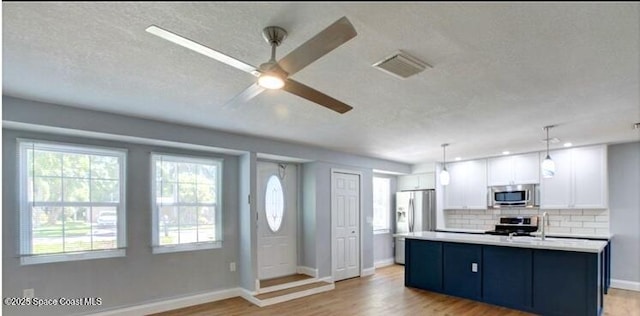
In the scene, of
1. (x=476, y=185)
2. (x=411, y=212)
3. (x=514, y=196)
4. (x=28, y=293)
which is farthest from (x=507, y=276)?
(x=28, y=293)

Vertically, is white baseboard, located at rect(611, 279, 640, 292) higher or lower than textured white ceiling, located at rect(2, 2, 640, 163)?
lower

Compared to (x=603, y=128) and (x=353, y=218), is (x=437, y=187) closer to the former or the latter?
(x=353, y=218)

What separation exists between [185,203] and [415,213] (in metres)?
4.62

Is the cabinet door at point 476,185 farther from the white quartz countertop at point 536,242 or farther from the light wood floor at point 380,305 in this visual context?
the light wood floor at point 380,305

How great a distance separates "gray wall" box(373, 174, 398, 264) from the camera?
777 cm

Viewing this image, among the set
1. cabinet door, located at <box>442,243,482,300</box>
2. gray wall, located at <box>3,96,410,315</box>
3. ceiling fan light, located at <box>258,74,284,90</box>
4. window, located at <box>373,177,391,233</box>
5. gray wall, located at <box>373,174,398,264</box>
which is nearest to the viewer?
ceiling fan light, located at <box>258,74,284,90</box>

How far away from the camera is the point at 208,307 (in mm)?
4762

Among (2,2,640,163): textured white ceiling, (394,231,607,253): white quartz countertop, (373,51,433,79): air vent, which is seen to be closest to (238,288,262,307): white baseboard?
(2,2,640,163): textured white ceiling

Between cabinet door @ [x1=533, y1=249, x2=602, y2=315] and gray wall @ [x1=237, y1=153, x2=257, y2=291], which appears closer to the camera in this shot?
cabinet door @ [x1=533, y1=249, x2=602, y2=315]

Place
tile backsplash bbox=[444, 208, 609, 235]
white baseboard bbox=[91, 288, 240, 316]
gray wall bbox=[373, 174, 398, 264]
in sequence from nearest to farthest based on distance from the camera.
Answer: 1. white baseboard bbox=[91, 288, 240, 316]
2. tile backsplash bbox=[444, 208, 609, 235]
3. gray wall bbox=[373, 174, 398, 264]

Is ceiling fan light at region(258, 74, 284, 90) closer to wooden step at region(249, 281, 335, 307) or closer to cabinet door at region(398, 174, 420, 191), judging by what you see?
wooden step at region(249, 281, 335, 307)

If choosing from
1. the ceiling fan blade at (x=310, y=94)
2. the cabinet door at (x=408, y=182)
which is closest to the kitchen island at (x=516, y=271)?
the cabinet door at (x=408, y=182)

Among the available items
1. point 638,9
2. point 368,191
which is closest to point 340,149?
point 368,191

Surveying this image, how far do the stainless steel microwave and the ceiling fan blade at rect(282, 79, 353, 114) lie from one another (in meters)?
5.23
